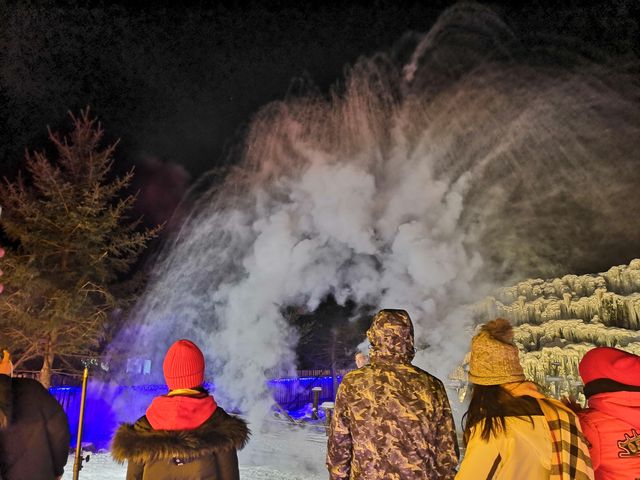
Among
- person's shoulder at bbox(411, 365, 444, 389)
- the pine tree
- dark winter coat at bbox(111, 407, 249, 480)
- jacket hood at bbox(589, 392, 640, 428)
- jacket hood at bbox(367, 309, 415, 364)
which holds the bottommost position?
dark winter coat at bbox(111, 407, 249, 480)

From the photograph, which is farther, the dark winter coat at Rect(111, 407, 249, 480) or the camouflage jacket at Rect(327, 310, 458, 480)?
the camouflage jacket at Rect(327, 310, 458, 480)

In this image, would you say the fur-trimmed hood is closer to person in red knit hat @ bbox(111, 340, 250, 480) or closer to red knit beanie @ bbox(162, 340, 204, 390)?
person in red knit hat @ bbox(111, 340, 250, 480)

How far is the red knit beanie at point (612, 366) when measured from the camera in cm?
254

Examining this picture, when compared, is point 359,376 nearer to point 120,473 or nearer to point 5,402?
point 5,402

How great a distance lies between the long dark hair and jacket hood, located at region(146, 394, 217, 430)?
158 centimetres

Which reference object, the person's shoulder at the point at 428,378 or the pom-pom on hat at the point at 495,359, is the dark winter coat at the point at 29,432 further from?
the pom-pom on hat at the point at 495,359

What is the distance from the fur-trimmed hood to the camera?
2.58m

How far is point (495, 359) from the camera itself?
2.56 metres

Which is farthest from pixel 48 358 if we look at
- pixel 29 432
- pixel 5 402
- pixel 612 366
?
pixel 612 366

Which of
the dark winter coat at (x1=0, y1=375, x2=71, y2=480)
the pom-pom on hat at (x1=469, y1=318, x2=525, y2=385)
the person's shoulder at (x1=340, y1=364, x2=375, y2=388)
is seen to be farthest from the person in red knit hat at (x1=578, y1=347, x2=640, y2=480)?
the dark winter coat at (x1=0, y1=375, x2=71, y2=480)

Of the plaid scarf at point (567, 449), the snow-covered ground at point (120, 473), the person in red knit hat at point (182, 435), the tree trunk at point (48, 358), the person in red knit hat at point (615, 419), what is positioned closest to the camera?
the plaid scarf at point (567, 449)

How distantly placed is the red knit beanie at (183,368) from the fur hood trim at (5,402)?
0.93 m

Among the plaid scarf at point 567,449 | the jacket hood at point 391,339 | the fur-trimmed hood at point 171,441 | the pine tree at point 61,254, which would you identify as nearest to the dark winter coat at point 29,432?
the fur-trimmed hood at point 171,441

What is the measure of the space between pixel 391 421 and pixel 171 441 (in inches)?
54.8
